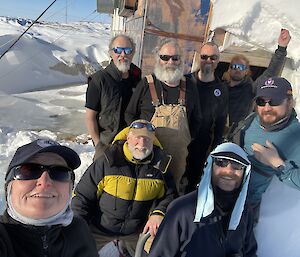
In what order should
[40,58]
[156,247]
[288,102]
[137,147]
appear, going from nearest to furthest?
[156,247], [288,102], [137,147], [40,58]

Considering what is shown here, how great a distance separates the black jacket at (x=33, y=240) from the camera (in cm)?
135

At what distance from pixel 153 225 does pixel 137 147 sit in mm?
611

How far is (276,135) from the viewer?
7.34 feet

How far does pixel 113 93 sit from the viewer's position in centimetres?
294

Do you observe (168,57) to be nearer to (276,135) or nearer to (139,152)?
(139,152)

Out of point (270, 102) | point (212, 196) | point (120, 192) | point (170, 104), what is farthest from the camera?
point (170, 104)

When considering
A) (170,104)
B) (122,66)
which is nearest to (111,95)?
(122,66)

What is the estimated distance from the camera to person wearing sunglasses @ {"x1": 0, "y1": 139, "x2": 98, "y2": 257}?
1370mm

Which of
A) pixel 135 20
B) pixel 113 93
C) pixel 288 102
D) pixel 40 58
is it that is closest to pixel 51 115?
pixel 135 20

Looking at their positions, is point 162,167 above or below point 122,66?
below

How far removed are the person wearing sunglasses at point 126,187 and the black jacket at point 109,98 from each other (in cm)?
45

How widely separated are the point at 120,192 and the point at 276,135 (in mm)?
1261

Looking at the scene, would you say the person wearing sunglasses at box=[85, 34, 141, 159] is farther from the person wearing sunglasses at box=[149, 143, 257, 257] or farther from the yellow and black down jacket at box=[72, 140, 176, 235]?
the person wearing sunglasses at box=[149, 143, 257, 257]

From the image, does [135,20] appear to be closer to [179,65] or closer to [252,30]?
[252,30]
